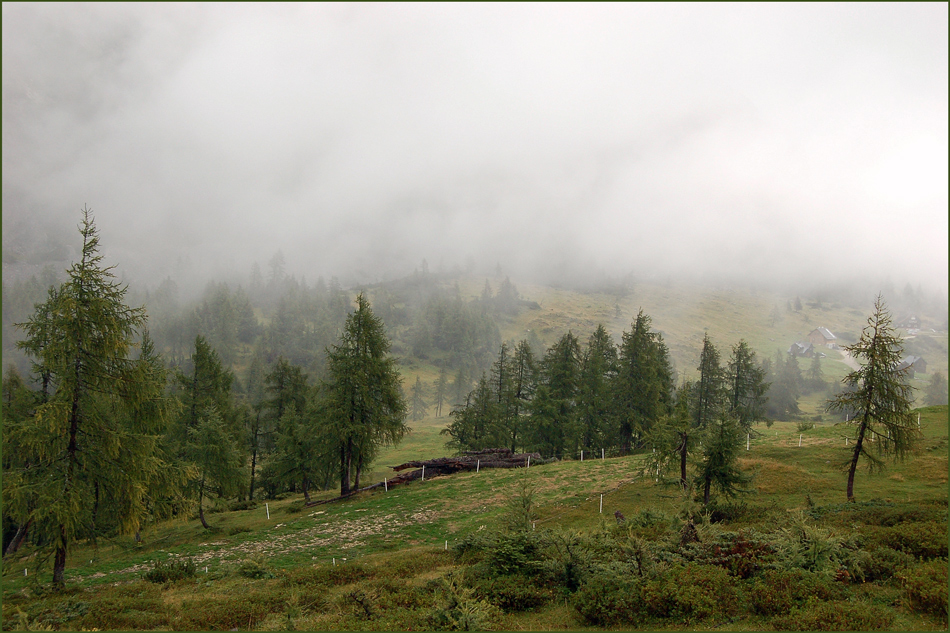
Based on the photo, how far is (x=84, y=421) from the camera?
17.1 m

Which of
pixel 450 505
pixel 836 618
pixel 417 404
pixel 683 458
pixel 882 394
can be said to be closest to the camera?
pixel 836 618

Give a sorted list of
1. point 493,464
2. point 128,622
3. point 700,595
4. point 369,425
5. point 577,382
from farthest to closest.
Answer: point 577,382
point 493,464
point 369,425
point 128,622
point 700,595

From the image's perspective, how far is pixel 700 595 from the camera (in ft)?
41.4

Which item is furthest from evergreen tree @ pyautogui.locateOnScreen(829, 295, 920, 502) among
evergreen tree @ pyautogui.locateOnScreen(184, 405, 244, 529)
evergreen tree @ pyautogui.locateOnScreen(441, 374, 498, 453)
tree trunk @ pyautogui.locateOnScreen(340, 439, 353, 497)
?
evergreen tree @ pyautogui.locateOnScreen(184, 405, 244, 529)

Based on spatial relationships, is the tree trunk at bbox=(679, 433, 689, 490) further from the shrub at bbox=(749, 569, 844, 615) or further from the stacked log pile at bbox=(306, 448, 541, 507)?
the stacked log pile at bbox=(306, 448, 541, 507)

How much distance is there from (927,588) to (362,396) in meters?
30.8

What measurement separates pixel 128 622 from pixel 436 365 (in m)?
141

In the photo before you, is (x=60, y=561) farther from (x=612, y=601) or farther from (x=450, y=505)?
(x=612, y=601)

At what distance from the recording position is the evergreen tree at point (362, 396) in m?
33.8

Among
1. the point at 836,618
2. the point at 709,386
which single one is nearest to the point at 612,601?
the point at 836,618

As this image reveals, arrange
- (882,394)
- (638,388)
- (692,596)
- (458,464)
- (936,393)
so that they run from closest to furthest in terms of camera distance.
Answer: (692,596) → (882,394) → (458,464) → (638,388) → (936,393)

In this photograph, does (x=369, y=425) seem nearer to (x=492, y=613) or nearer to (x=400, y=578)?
(x=400, y=578)

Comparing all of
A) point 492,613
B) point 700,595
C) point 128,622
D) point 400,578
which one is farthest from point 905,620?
point 128,622

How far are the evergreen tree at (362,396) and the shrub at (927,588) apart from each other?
97.0 ft
